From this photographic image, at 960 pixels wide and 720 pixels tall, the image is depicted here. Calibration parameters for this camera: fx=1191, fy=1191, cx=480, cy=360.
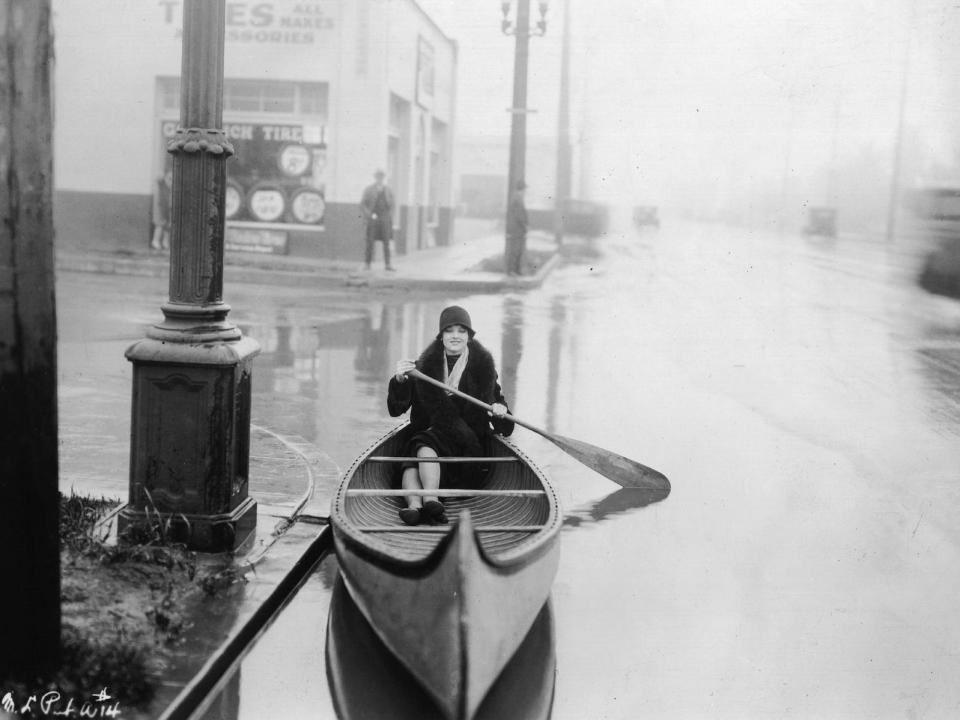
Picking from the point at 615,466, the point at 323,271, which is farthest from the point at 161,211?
the point at 615,466

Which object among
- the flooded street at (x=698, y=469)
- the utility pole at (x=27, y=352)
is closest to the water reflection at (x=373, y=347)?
the flooded street at (x=698, y=469)

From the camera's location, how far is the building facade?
82.8 feet

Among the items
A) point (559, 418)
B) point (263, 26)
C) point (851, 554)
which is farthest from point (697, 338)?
point (263, 26)

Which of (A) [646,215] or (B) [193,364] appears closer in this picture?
(B) [193,364]

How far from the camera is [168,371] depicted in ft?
18.6

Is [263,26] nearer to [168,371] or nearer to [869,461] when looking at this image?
[869,461]

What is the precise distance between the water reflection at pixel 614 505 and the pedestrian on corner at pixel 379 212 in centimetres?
1627

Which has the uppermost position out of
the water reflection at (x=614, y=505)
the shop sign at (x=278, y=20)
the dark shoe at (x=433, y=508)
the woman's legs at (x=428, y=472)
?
the shop sign at (x=278, y=20)

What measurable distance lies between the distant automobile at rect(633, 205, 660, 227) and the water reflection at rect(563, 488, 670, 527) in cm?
6028

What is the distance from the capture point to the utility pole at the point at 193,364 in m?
5.66

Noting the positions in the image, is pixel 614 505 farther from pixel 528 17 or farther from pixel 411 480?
pixel 528 17

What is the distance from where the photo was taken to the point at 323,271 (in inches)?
924

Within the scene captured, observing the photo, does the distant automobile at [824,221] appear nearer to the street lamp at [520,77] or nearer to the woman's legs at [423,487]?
the street lamp at [520,77]
